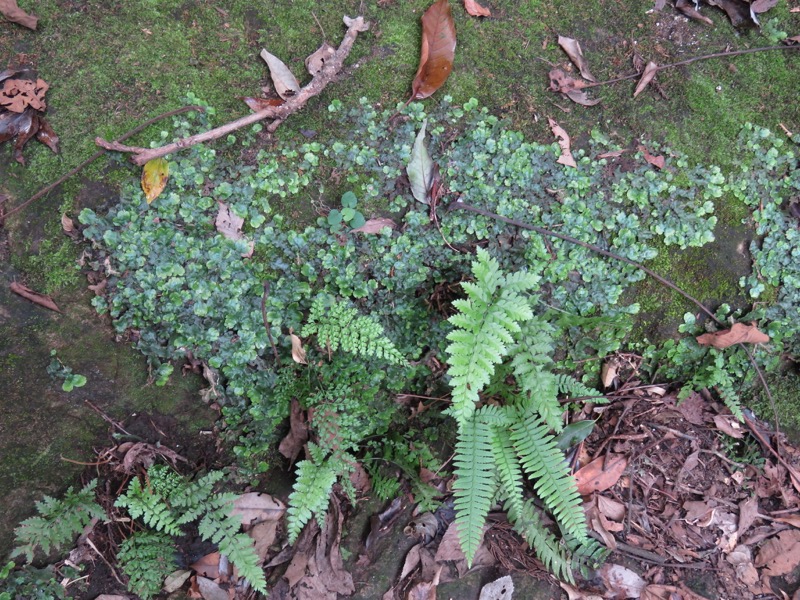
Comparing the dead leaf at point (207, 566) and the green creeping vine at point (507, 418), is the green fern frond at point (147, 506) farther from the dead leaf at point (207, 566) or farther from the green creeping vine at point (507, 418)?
the green creeping vine at point (507, 418)

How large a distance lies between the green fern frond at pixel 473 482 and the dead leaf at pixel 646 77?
9.37 ft

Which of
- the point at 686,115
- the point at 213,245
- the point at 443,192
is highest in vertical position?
the point at 686,115

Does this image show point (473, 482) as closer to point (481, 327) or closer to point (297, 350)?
point (481, 327)

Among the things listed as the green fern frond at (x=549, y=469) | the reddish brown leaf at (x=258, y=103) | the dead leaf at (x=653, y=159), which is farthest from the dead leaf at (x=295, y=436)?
the dead leaf at (x=653, y=159)

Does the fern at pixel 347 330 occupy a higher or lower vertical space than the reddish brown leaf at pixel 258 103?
lower

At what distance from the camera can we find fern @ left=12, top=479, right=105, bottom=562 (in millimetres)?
3559

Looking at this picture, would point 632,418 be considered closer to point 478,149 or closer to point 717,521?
point 717,521

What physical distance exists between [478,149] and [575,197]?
81 cm

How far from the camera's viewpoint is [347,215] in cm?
392

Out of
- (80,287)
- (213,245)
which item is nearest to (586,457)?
(213,245)

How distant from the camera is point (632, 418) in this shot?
4723 mm

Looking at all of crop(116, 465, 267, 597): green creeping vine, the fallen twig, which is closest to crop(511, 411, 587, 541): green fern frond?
crop(116, 465, 267, 597): green creeping vine

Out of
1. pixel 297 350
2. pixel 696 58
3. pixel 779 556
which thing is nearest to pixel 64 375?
pixel 297 350

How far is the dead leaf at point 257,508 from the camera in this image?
4105mm
